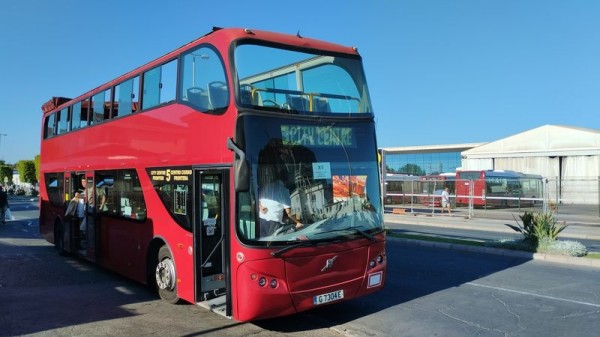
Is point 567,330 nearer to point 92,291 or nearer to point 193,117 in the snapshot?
point 193,117

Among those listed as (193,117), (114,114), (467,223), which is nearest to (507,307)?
(193,117)

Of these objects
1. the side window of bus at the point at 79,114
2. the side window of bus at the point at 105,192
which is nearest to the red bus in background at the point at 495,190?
the side window of bus at the point at 79,114

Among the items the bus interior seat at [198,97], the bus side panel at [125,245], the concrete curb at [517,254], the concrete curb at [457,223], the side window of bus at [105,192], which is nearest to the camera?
the bus interior seat at [198,97]

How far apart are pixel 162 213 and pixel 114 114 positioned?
3.27 m

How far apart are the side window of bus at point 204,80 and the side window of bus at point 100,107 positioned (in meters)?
3.71

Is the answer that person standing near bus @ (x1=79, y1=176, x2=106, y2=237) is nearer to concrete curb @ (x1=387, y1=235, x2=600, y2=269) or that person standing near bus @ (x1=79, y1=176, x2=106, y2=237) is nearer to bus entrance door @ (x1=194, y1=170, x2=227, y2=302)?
bus entrance door @ (x1=194, y1=170, x2=227, y2=302)

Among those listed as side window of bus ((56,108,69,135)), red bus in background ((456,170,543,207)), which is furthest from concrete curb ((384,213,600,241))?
side window of bus ((56,108,69,135))

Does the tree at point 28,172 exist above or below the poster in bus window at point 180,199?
above

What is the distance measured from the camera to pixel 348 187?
6.42 metres

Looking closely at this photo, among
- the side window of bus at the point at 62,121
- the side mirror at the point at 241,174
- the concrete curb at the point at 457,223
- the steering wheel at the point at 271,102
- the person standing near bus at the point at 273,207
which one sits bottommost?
the concrete curb at the point at 457,223

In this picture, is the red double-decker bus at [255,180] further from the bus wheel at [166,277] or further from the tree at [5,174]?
the tree at [5,174]

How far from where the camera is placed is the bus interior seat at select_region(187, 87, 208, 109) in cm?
672

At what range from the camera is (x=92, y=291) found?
8.55 meters

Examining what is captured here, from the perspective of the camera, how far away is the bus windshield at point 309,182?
581 cm
